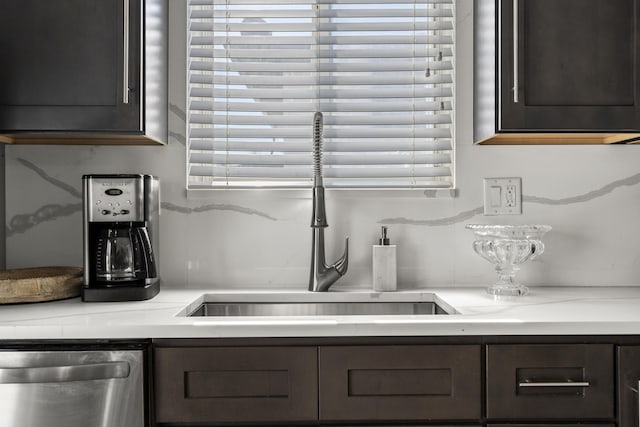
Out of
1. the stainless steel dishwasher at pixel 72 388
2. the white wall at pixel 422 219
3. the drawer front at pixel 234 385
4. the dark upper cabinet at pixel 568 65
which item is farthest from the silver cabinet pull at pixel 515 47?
the stainless steel dishwasher at pixel 72 388

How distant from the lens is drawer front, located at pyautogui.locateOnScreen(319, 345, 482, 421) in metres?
1.40

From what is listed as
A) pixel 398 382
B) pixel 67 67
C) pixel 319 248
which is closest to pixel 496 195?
pixel 319 248

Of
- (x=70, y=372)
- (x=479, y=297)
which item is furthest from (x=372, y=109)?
(x=70, y=372)

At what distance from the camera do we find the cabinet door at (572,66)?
1668 mm

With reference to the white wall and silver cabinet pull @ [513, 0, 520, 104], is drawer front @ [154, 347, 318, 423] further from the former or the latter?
silver cabinet pull @ [513, 0, 520, 104]

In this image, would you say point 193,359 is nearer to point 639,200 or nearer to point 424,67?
point 424,67

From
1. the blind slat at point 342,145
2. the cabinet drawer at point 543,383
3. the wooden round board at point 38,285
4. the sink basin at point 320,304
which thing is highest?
the blind slat at point 342,145

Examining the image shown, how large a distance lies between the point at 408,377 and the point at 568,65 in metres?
1.00

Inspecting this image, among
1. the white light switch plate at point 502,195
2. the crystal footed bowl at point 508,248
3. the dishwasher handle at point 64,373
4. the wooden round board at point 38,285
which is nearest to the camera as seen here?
the dishwasher handle at point 64,373

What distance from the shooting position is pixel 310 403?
1390 millimetres

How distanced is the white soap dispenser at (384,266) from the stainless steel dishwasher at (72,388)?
834mm

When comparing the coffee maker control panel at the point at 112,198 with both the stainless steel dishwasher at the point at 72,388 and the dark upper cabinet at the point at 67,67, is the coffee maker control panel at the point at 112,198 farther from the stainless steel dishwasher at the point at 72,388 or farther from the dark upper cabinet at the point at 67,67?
the stainless steel dishwasher at the point at 72,388

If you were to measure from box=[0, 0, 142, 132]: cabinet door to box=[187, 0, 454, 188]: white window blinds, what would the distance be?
0.41 m

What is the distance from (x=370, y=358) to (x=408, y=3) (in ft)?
4.22
